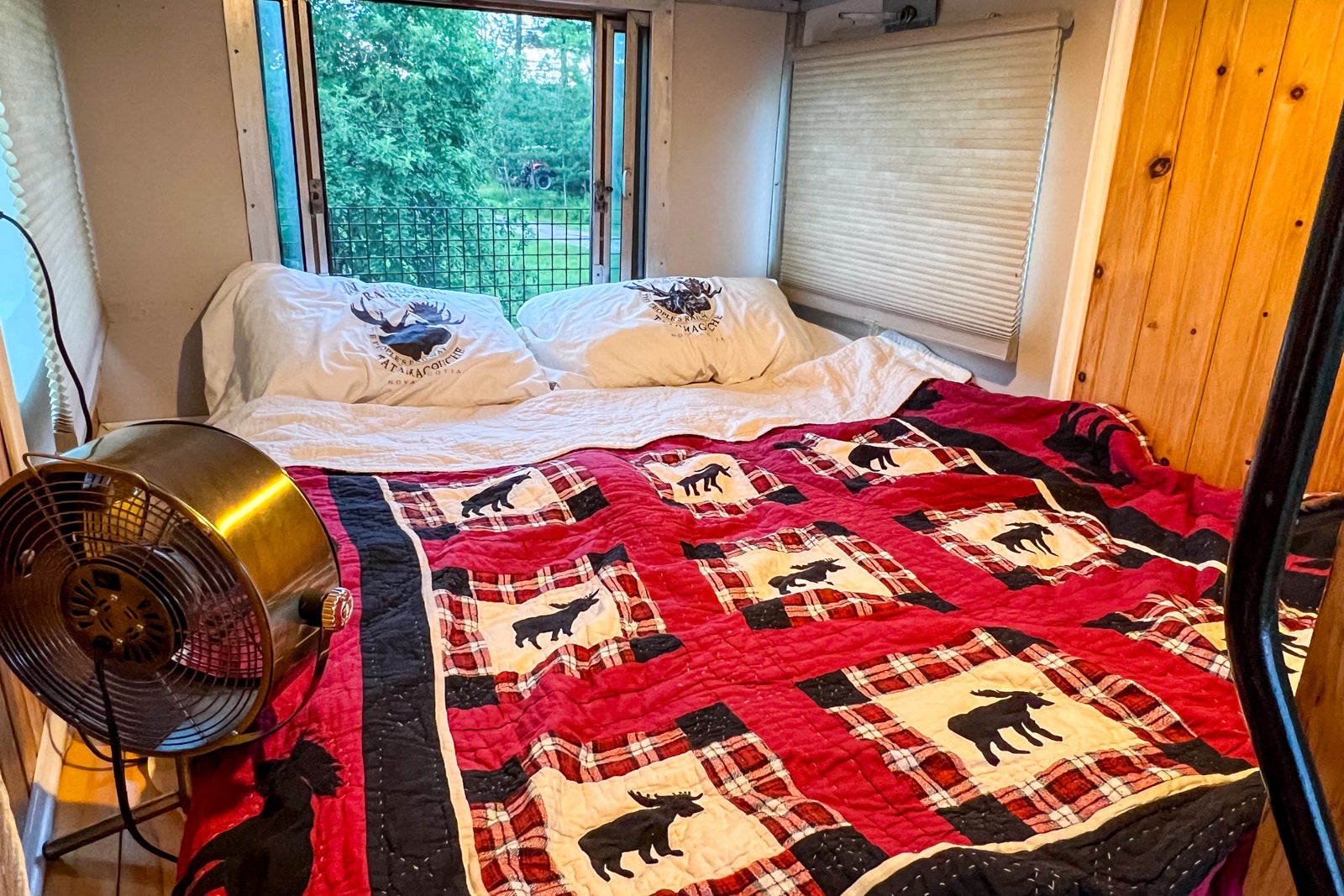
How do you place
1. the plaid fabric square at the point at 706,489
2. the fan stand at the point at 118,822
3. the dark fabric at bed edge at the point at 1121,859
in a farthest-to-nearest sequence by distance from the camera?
the plaid fabric square at the point at 706,489 → the fan stand at the point at 118,822 → the dark fabric at bed edge at the point at 1121,859

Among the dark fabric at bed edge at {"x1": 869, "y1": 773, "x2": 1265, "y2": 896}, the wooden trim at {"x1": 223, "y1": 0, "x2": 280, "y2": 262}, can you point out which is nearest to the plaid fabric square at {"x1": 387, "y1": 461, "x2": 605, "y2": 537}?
the dark fabric at bed edge at {"x1": 869, "y1": 773, "x2": 1265, "y2": 896}

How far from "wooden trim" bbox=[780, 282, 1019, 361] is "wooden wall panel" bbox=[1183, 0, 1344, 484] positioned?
0.63 m

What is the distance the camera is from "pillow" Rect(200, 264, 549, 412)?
2.45 metres

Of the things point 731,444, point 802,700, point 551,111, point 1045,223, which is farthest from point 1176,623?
point 551,111

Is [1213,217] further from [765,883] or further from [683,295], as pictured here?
[765,883]

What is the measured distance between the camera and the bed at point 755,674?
101 cm

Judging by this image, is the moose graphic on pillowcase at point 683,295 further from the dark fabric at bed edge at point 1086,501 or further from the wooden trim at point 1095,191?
the wooden trim at point 1095,191

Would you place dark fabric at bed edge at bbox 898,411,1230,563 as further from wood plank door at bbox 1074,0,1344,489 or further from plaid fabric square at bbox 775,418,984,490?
wood plank door at bbox 1074,0,1344,489

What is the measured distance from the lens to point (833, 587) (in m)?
1.59

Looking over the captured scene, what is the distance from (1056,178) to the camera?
7.63 ft

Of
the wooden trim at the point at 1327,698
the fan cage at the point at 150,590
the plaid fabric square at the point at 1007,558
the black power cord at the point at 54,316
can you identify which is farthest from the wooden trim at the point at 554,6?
the wooden trim at the point at 1327,698

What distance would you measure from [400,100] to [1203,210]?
7.74 feet

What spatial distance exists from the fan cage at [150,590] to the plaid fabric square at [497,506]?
0.70 meters

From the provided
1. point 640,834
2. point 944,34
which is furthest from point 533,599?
point 944,34
